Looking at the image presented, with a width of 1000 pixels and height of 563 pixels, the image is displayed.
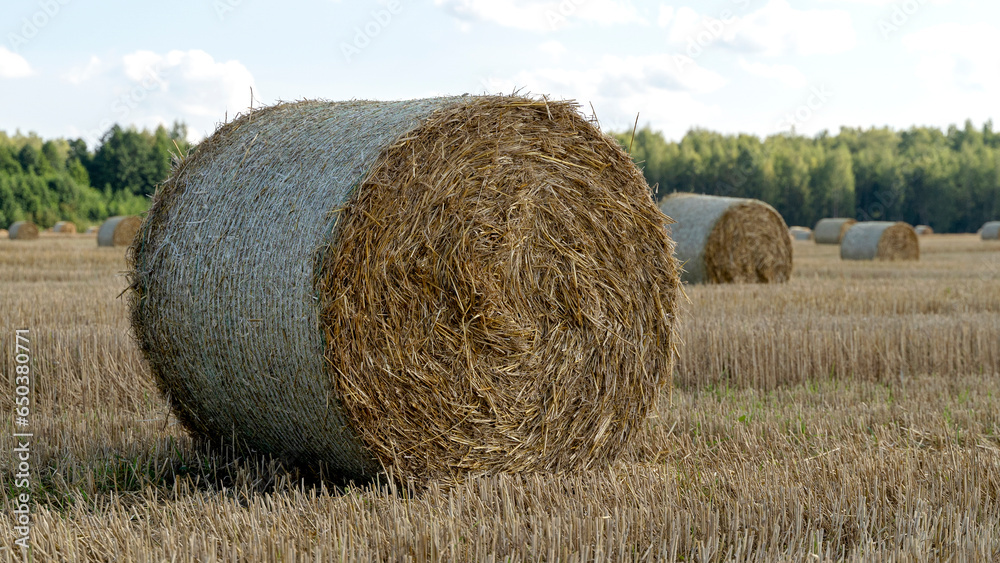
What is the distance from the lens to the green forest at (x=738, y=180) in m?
47.4

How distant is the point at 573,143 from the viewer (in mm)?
4574

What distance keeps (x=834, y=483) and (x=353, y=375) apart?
2.01 metres

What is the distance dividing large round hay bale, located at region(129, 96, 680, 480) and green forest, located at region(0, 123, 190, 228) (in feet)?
144

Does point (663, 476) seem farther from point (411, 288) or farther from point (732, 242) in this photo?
point (732, 242)

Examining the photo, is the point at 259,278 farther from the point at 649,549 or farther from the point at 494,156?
the point at 649,549

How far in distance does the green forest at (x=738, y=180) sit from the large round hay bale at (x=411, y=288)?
142 ft

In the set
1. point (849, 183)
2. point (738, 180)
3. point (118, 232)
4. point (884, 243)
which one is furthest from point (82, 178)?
point (849, 183)

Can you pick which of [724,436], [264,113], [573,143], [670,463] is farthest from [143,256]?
[724,436]

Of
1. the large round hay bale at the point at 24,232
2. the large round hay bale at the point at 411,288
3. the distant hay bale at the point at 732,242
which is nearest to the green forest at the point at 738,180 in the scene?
the large round hay bale at the point at 24,232

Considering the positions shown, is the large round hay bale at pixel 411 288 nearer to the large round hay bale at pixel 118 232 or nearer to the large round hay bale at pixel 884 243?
the large round hay bale at pixel 884 243

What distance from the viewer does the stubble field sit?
301 cm

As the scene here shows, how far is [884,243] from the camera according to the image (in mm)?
19266

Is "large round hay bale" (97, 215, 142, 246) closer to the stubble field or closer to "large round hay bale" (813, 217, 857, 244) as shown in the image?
the stubble field

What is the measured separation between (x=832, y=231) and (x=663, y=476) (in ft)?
93.9
